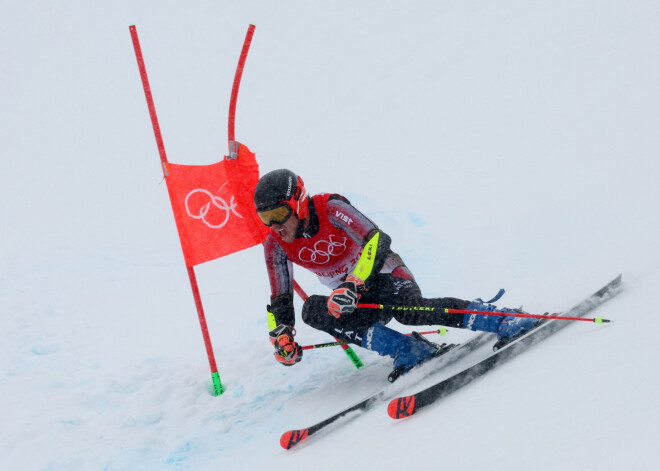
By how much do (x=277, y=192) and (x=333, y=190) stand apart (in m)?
6.24

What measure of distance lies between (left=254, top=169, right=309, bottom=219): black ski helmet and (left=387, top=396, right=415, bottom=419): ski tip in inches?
58.8

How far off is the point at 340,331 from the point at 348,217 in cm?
82

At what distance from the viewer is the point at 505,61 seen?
41.1ft

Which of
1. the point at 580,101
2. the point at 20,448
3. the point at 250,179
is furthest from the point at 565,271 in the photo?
the point at 580,101

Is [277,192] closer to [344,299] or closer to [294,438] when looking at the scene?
[344,299]

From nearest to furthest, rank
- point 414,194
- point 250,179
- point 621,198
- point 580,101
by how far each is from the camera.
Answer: point 250,179 < point 621,198 < point 414,194 < point 580,101

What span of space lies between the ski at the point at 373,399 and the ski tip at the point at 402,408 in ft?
1.96

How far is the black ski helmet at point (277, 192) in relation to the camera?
3766 millimetres

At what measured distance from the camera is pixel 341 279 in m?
4.42

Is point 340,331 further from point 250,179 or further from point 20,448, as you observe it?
point 20,448

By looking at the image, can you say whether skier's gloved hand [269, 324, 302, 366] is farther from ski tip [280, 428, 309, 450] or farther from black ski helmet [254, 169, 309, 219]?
black ski helmet [254, 169, 309, 219]

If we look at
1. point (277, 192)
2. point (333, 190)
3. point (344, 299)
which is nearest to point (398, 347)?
point (344, 299)

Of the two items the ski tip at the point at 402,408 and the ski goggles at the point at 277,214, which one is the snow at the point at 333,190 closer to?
the ski tip at the point at 402,408

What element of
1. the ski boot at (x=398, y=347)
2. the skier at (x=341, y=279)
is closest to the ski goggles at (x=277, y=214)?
the skier at (x=341, y=279)
